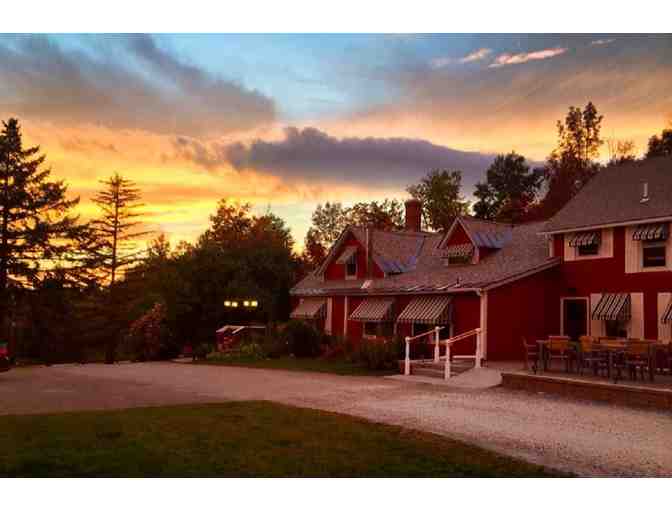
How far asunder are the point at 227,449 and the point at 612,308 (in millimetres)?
14401

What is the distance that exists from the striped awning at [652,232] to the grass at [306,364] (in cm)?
823

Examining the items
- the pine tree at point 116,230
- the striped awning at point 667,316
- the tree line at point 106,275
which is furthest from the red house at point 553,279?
the pine tree at point 116,230

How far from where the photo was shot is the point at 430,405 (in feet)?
43.7

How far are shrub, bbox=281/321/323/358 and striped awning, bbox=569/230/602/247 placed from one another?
34.6 ft

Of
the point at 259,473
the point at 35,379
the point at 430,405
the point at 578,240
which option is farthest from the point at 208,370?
the point at 259,473

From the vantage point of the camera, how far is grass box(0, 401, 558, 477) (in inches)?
310

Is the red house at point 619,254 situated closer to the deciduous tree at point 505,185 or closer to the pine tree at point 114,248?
the deciduous tree at point 505,185

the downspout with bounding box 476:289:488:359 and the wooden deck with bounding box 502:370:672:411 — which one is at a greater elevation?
the downspout with bounding box 476:289:488:359

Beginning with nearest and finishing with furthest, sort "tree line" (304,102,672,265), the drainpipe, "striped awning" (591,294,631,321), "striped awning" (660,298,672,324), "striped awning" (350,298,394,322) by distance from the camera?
"striped awning" (660,298,672,324) < "striped awning" (591,294,631,321) < "striped awning" (350,298,394,322) < the drainpipe < "tree line" (304,102,672,265)

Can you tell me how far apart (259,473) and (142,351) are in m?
28.7

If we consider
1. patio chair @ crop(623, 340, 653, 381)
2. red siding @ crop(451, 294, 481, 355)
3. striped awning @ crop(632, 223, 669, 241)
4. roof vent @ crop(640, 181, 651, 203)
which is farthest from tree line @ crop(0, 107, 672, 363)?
patio chair @ crop(623, 340, 653, 381)

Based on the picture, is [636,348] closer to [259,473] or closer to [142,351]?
[259,473]

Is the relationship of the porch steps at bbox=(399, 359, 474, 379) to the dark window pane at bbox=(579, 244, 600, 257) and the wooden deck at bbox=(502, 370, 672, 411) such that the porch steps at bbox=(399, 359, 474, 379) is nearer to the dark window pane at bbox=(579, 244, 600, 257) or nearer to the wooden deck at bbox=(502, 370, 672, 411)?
the wooden deck at bbox=(502, 370, 672, 411)

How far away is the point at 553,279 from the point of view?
21469 millimetres
